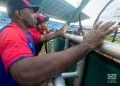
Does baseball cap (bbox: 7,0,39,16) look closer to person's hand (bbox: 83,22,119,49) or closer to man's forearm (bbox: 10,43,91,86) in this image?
man's forearm (bbox: 10,43,91,86)

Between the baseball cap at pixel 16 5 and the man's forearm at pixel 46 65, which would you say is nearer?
the man's forearm at pixel 46 65

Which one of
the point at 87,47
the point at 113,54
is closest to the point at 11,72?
the point at 87,47

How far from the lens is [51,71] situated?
30.8 inches

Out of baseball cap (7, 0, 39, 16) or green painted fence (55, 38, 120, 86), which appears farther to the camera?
baseball cap (7, 0, 39, 16)

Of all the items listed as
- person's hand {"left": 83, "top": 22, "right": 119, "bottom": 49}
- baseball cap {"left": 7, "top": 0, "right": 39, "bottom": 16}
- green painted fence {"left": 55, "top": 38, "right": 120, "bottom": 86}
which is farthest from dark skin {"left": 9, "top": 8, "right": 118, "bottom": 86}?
baseball cap {"left": 7, "top": 0, "right": 39, "bottom": 16}

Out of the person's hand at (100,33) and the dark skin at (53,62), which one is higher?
the person's hand at (100,33)

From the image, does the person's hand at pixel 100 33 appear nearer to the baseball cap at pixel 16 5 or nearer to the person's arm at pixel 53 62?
the person's arm at pixel 53 62

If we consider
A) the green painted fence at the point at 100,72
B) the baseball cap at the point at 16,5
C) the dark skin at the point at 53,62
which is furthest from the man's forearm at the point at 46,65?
the baseball cap at the point at 16,5

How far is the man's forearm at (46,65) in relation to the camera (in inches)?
30.6

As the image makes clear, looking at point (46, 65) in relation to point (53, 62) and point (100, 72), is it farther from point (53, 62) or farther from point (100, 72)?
point (100, 72)

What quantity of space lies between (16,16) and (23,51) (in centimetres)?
67

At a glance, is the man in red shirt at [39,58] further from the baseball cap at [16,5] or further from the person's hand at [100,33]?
the baseball cap at [16,5]

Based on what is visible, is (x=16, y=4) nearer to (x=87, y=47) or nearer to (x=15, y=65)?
(x=15, y=65)

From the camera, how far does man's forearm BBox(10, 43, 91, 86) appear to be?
0.78 m
